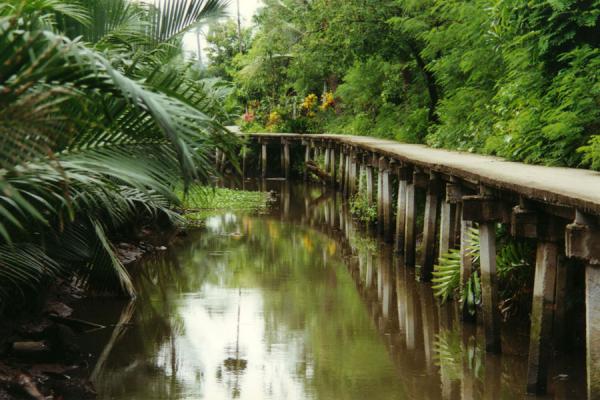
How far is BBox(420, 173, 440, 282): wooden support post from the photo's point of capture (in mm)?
9867

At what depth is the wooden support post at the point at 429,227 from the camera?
388 inches

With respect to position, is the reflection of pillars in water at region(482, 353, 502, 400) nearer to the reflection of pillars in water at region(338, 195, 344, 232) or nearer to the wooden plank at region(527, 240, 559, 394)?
the wooden plank at region(527, 240, 559, 394)

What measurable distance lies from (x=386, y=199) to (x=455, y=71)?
2809 mm

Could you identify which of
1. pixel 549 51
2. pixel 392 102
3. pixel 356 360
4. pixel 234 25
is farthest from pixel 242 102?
pixel 356 360

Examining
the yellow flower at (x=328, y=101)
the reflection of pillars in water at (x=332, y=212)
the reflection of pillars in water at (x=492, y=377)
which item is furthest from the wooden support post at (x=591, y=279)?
the yellow flower at (x=328, y=101)

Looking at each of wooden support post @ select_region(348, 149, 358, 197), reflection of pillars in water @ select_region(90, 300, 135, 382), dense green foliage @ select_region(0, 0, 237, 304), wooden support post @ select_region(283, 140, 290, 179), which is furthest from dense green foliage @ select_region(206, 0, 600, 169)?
reflection of pillars in water @ select_region(90, 300, 135, 382)

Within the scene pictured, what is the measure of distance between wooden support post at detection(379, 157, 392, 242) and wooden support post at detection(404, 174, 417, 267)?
2036 millimetres

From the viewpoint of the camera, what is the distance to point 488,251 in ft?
22.9

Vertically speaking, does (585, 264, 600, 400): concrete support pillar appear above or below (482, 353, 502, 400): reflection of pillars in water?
above

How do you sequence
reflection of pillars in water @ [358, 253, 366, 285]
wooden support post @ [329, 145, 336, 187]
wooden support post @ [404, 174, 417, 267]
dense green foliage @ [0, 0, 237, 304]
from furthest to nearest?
wooden support post @ [329, 145, 336, 187]
wooden support post @ [404, 174, 417, 267]
reflection of pillars in water @ [358, 253, 366, 285]
dense green foliage @ [0, 0, 237, 304]

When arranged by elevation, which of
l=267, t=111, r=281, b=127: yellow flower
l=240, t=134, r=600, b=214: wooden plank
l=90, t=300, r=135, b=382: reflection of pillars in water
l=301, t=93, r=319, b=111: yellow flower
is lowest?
l=90, t=300, r=135, b=382: reflection of pillars in water

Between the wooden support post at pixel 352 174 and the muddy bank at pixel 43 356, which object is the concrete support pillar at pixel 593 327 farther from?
the wooden support post at pixel 352 174

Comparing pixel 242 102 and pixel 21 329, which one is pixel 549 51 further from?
pixel 242 102

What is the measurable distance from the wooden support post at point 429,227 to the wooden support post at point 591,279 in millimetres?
4878
